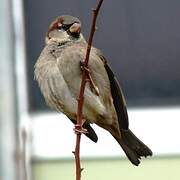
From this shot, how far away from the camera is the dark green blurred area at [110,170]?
4957 mm

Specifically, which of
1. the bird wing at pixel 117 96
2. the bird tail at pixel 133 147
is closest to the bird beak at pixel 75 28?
the bird wing at pixel 117 96

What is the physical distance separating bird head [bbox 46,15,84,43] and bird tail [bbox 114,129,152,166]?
31 centimetres

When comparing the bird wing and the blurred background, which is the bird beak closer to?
the bird wing

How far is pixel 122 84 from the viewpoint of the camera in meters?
4.95

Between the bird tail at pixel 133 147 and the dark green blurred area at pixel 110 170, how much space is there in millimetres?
2122

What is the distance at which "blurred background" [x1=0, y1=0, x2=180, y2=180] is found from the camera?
4957 millimetres

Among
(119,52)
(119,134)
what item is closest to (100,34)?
(119,52)

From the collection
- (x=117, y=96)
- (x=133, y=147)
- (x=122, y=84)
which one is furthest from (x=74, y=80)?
(x=122, y=84)

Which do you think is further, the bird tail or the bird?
the bird tail

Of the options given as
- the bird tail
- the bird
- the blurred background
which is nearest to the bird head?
the bird

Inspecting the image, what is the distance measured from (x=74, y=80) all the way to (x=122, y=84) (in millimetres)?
2408

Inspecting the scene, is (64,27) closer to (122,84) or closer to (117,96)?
(117,96)

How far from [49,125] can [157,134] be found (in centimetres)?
52

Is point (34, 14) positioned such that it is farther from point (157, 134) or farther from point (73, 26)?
point (73, 26)
